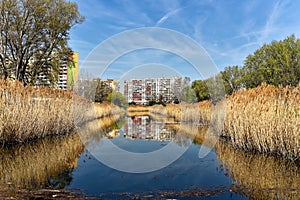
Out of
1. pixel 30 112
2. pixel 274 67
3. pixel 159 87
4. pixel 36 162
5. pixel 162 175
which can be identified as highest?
pixel 274 67

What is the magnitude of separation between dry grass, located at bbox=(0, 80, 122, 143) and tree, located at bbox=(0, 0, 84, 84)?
50.6 ft

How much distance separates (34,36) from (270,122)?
77.4ft

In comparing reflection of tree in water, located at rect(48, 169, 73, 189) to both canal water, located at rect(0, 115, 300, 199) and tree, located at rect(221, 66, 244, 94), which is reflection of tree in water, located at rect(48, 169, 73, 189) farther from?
tree, located at rect(221, 66, 244, 94)

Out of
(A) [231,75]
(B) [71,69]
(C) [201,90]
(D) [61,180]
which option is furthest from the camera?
(A) [231,75]

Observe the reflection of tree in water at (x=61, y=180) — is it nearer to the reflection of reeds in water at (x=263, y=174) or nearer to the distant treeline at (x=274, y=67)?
the reflection of reeds in water at (x=263, y=174)

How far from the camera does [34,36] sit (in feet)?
78.8

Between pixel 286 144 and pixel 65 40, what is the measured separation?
79.2 feet

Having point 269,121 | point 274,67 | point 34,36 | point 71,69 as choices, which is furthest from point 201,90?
point 269,121

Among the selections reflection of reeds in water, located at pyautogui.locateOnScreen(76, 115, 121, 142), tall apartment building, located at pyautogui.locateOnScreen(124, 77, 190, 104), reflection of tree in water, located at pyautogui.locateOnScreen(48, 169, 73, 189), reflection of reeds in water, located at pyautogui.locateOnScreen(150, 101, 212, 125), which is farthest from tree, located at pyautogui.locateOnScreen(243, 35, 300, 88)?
reflection of tree in water, located at pyautogui.locateOnScreen(48, 169, 73, 189)

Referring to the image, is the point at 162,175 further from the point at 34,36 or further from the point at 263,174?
the point at 34,36

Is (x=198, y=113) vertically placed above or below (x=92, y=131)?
above

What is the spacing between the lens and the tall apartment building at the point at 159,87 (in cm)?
2015

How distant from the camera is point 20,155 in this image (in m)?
5.90

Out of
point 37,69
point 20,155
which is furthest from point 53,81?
point 20,155
